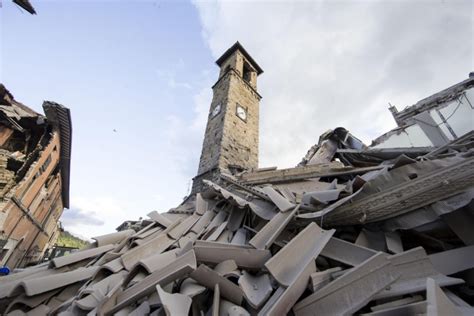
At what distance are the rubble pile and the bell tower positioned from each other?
4.66m

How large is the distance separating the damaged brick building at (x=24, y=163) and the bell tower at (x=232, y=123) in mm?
7099

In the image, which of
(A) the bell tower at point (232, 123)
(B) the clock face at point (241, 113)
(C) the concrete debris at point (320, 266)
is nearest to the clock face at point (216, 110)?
(A) the bell tower at point (232, 123)

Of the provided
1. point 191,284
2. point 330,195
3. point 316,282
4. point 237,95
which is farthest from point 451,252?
point 237,95

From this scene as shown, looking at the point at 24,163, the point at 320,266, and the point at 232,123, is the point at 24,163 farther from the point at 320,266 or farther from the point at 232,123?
the point at 320,266

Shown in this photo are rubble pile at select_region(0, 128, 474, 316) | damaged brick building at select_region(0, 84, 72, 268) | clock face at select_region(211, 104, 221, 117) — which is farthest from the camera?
clock face at select_region(211, 104, 221, 117)

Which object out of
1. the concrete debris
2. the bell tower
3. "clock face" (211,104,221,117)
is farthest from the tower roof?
the concrete debris

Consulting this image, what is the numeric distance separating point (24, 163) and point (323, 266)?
1195 cm

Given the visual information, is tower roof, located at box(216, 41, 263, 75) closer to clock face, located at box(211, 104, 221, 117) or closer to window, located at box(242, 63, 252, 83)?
window, located at box(242, 63, 252, 83)

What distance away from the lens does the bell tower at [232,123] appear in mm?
6988

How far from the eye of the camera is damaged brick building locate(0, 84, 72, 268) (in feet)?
25.2

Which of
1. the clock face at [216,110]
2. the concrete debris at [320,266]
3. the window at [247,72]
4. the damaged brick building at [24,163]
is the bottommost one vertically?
the concrete debris at [320,266]

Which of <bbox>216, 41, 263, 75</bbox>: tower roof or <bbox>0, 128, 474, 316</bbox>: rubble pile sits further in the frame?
<bbox>216, 41, 263, 75</bbox>: tower roof

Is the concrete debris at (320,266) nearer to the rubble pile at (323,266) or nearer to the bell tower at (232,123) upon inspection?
the rubble pile at (323,266)

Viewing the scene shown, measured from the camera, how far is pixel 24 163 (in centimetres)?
846
